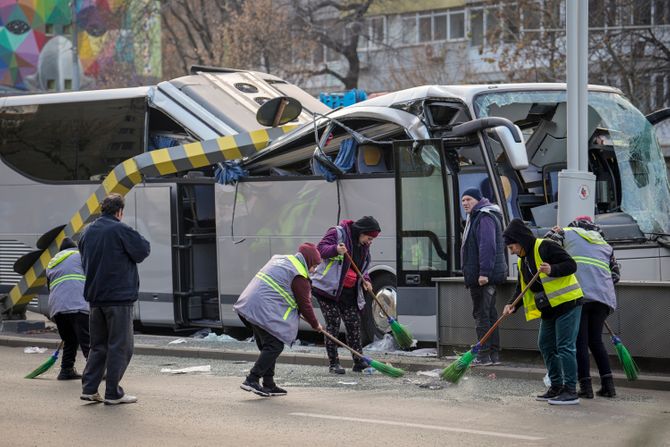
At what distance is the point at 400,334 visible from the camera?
13.3 metres

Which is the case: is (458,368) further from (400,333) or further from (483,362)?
(400,333)

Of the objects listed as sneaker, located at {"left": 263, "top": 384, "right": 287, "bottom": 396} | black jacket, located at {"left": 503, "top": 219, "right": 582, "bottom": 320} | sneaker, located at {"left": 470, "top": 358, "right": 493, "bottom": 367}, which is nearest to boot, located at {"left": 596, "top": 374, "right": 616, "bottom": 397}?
black jacket, located at {"left": 503, "top": 219, "right": 582, "bottom": 320}

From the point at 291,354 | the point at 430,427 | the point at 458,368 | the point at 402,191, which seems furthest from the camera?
the point at 402,191

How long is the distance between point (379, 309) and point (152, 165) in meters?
3.99

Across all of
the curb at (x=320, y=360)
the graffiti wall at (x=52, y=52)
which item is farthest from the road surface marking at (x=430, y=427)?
the graffiti wall at (x=52, y=52)

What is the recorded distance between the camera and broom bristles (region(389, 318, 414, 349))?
1330 cm

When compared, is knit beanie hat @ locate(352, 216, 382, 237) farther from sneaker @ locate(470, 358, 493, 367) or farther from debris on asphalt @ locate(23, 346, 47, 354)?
debris on asphalt @ locate(23, 346, 47, 354)

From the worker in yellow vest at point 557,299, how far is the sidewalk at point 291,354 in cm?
128

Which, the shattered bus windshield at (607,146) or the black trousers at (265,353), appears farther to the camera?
the shattered bus windshield at (607,146)

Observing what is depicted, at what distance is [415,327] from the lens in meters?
14.1

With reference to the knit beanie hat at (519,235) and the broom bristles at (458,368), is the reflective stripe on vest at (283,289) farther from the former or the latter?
the knit beanie hat at (519,235)

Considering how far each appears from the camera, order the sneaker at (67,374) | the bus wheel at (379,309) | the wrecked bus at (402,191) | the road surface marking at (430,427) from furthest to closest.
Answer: the bus wheel at (379,309)
the wrecked bus at (402,191)
the sneaker at (67,374)
the road surface marking at (430,427)

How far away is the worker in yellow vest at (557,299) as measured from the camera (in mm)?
10141

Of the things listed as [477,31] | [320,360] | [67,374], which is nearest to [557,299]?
[320,360]
